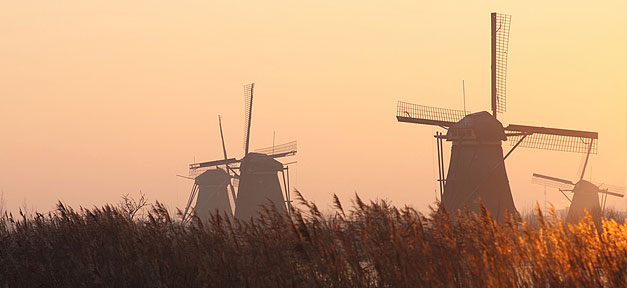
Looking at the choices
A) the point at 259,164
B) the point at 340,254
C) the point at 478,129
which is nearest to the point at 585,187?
the point at 259,164

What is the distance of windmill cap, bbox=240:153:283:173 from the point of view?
53.2m

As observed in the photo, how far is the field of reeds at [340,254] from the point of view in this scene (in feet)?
24.6

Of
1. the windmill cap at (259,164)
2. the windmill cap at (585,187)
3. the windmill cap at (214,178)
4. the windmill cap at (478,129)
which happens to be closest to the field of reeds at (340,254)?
the windmill cap at (478,129)

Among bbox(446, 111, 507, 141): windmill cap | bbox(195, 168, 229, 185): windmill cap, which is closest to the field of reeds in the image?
bbox(446, 111, 507, 141): windmill cap

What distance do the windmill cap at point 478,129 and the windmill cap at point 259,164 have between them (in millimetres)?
20654

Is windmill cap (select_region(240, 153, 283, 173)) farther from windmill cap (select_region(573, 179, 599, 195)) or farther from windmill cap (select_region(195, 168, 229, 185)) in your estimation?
windmill cap (select_region(573, 179, 599, 195))

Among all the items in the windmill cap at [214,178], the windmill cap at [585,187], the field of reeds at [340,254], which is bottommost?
the field of reeds at [340,254]

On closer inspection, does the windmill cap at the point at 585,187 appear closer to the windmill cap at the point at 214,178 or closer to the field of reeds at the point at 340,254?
the windmill cap at the point at 214,178

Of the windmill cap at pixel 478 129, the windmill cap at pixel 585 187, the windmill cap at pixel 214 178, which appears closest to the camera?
the windmill cap at pixel 478 129

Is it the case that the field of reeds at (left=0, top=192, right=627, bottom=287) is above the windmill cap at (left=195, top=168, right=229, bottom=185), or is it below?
below

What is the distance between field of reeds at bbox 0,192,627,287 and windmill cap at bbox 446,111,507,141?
2262cm

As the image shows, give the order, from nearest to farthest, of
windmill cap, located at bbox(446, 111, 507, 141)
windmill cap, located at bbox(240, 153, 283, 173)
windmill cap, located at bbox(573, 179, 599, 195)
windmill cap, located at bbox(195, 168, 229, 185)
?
windmill cap, located at bbox(446, 111, 507, 141) < windmill cap, located at bbox(573, 179, 599, 195) < windmill cap, located at bbox(240, 153, 283, 173) < windmill cap, located at bbox(195, 168, 229, 185)

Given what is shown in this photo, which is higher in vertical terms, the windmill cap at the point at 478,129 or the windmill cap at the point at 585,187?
the windmill cap at the point at 478,129

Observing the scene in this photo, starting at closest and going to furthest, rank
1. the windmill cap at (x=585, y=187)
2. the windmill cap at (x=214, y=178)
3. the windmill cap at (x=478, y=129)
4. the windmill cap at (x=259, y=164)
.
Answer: the windmill cap at (x=478, y=129) < the windmill cap at (x=585, y=187) < the windmill cap at (x=259, y=164) < the windmill cap at (x=214, y=178)
